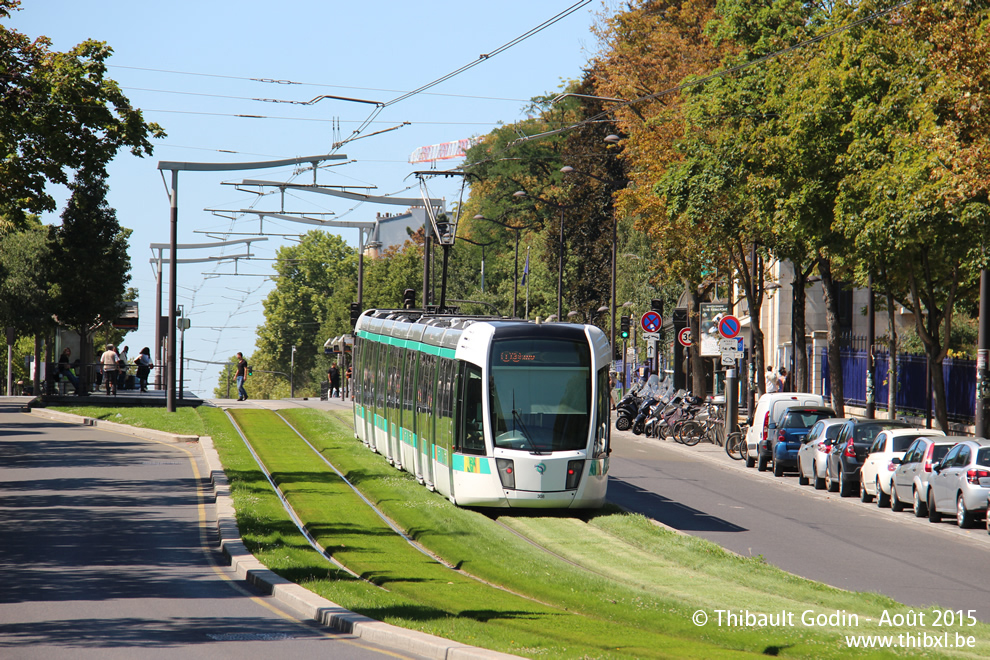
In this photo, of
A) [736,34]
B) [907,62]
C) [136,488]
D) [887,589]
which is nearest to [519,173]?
[736,34]

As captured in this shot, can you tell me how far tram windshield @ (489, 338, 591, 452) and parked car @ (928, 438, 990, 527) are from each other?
20.6 feet

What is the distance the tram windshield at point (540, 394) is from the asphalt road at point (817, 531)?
7.95 feet

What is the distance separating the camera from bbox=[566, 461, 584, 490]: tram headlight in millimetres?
18766

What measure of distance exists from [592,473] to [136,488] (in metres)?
8.11

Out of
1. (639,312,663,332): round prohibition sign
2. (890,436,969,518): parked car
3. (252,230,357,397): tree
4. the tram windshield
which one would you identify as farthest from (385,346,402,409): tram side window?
(252,230,357,397): tree

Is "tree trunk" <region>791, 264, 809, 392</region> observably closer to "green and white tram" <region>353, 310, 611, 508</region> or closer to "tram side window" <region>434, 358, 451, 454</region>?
"tram side window" <region>434, 358, 451, 454</region>

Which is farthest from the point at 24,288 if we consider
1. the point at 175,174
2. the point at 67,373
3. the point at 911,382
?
the point at 911,382

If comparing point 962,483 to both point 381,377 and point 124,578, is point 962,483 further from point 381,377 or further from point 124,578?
point 124,578

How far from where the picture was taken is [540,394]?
62.9 feet

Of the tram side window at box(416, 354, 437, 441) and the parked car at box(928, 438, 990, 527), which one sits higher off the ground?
the tram side window at box(416, 354, 437, 441)

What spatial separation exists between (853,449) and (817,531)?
6.09 meters

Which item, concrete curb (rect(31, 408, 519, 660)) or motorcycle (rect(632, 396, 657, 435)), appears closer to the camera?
concrete curb (rect(31, 408, 519, 660))

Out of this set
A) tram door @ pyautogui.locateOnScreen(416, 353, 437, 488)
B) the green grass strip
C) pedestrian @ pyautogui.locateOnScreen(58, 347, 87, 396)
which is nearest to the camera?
the green grass strip

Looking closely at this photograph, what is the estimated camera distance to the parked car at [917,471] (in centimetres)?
2162
